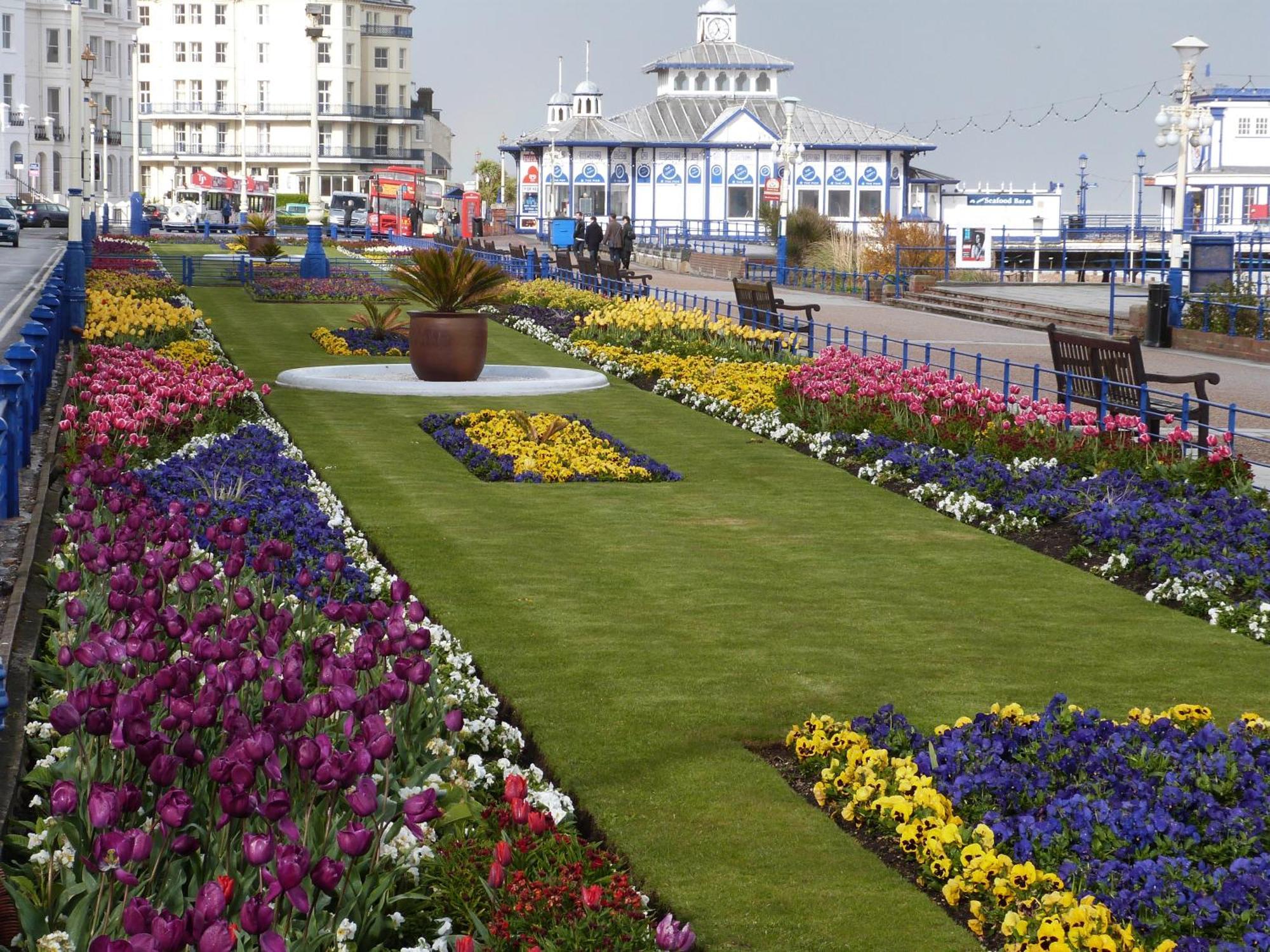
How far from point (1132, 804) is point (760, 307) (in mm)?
20267

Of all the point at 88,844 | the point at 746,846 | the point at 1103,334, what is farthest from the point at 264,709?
the point at 1103,334

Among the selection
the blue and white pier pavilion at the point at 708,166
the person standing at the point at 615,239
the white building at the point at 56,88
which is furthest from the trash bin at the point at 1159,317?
the white building at the point at 56,88

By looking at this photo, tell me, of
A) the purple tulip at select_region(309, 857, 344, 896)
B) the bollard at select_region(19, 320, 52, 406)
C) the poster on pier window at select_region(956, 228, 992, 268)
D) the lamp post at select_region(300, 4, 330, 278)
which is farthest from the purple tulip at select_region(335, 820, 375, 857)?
the poster on pier window at select_region(956, 228, 992, 268)

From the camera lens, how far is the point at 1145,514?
37.7 ft

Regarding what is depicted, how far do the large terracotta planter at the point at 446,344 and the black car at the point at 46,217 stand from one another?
197ft

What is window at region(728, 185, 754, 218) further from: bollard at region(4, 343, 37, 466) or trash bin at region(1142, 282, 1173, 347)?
bollard at region(4, 343, 37, 466)

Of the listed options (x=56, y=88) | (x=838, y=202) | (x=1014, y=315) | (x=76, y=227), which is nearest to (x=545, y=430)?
(x=76, y=227)

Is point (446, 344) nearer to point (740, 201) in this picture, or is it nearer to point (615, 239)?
point (615, 239)

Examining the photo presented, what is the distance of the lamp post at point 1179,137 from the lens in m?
26.7

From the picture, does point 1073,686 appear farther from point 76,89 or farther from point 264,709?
point 76,89

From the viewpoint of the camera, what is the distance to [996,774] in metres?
6.29

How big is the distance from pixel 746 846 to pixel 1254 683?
11.0 feet

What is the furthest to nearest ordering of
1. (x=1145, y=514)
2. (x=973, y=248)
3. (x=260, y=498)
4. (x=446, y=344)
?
1. (x=973, y=248)
2. (x=446, y=344)
3. (x=1145, y=514)
4. (x=260, y=498)

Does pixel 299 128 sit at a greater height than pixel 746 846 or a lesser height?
greater
